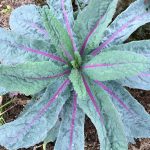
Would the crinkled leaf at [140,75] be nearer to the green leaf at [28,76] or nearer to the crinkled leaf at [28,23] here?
the green leaf at [28,76]

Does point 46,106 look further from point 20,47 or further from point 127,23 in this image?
point 127,23

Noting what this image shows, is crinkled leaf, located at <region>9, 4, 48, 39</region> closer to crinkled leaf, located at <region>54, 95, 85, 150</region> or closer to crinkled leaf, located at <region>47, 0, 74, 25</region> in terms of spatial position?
crinkled leaf, located at <region>47, 0, 74, 25</region>

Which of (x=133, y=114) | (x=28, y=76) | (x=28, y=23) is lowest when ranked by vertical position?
(x=133, y=114)

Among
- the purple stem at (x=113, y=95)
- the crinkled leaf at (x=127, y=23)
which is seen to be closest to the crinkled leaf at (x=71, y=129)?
the purple stem at (x=113, y=95)

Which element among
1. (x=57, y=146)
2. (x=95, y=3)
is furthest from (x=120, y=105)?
(x=95, y=3)

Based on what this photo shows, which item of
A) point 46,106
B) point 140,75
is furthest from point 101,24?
point 46,106
